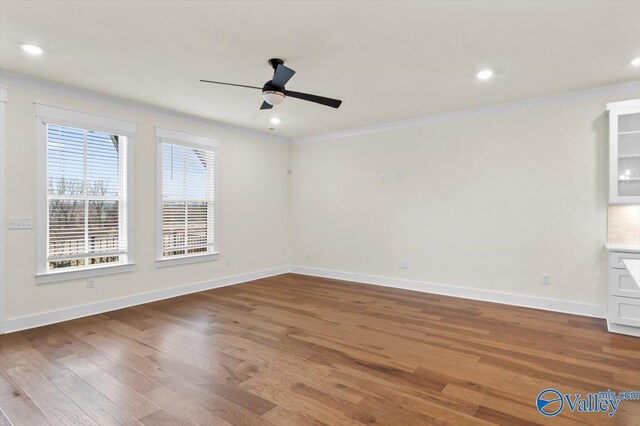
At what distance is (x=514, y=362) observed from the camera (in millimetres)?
2875

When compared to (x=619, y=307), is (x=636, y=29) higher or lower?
higher

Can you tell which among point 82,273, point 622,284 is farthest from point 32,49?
point 622,284

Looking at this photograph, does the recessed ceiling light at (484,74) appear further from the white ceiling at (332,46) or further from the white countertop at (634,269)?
the white countertop at (634,269)

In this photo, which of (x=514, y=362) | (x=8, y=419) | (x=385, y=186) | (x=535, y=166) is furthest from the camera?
(x=385, y=186)

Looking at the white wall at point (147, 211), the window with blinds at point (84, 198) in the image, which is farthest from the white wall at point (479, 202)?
the window with blinds at point (84, 198)

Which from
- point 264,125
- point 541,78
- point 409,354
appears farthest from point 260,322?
point 541,78

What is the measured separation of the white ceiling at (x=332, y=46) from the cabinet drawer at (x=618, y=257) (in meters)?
1.94

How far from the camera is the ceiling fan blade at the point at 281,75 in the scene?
292 cm

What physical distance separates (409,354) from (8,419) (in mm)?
2904

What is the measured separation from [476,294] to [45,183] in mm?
5732

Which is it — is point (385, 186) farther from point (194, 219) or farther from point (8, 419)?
point (8, 419)

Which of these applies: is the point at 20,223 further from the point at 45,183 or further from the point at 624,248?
the point at 624,248

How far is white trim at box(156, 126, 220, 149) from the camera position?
4.96m

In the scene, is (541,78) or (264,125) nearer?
(541,78)
